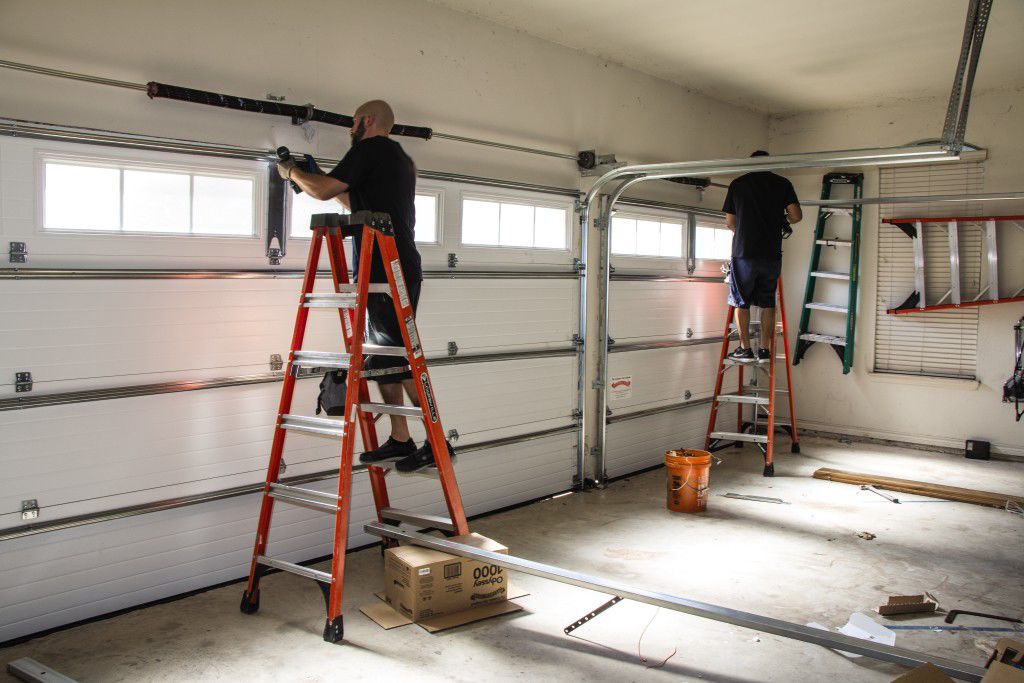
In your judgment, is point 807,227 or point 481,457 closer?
point 481,457

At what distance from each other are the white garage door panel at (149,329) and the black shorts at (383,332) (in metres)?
0.64

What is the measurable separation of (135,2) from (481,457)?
10.2 ft

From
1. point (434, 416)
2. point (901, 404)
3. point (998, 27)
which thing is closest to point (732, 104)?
point (998, 27)

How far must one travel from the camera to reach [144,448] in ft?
11.8

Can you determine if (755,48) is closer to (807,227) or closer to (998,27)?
(998,27)

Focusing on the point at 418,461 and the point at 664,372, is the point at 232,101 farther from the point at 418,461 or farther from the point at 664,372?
the point at 664,372

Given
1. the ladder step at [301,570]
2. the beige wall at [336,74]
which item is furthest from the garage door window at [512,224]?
the ladder step at [301,570]

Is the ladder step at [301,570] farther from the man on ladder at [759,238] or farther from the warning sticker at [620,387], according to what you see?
the man on ladder at [759,238]

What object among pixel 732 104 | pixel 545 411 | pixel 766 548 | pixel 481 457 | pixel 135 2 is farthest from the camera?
pixel 732 104

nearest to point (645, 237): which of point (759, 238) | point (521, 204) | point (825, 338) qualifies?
point (759, 238)

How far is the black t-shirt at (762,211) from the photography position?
6262 mm

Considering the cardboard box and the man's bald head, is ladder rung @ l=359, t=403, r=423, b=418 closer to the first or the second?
the cardboard box

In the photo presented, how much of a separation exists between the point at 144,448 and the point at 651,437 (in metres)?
4.20

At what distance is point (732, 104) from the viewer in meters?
7.72
